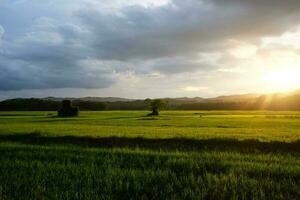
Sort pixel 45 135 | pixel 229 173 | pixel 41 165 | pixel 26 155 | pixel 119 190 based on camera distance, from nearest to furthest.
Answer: pixel 119 190 → pixel 229 173 → pixel 41 165 → pixel 26 155 → pixel 45 135

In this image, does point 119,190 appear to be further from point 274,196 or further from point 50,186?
point 274,196

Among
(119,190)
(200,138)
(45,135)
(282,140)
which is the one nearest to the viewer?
(119,190)

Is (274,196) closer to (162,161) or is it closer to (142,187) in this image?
(142,187)

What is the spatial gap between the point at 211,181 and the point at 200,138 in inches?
514

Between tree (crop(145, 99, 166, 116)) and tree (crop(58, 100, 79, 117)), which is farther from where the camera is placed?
tree (crop(145, 99, 166, 116))

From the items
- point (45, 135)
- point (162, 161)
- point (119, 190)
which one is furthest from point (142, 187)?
point (45, 135)

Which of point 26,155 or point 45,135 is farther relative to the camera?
point 45,135

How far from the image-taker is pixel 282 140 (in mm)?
20969

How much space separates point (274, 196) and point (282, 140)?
13841 mm

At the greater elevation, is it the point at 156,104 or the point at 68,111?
the point at 156,104

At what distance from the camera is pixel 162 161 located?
13.4 metres

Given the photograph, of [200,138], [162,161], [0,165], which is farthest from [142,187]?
[200,138]

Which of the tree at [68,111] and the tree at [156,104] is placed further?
the tree at [156,104]

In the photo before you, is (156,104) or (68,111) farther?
(156,104)
